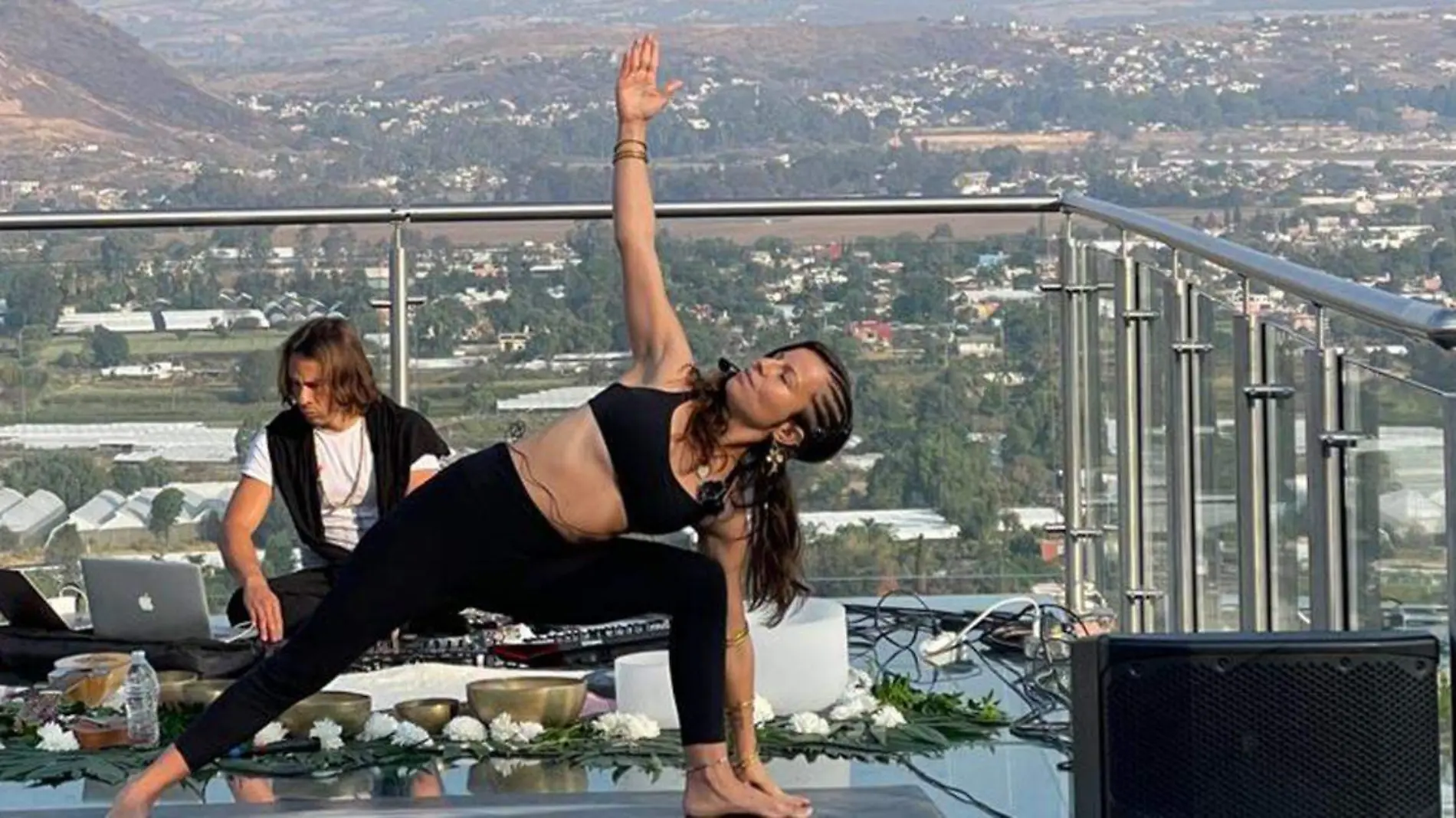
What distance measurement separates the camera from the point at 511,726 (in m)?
4.70

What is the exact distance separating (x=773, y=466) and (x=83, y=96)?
59.7ft

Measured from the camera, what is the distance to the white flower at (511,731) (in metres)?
4.67

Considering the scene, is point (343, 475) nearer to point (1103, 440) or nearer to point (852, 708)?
point (852, 708)

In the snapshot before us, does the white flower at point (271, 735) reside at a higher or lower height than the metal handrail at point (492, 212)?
lower

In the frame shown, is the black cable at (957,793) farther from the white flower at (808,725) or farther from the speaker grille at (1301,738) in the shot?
the speaker grille at (1301,738)

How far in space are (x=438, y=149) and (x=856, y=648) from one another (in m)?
14.5

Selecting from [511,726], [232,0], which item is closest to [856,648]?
[511,726]

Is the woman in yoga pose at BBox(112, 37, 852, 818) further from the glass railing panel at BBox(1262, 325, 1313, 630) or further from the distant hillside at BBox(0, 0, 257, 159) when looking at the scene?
the distant hillside at BBox(0, 0, 257, 159)

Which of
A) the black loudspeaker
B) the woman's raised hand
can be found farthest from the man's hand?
the black loudspeaker

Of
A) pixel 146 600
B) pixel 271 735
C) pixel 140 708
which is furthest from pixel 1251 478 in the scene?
pixel 146 600

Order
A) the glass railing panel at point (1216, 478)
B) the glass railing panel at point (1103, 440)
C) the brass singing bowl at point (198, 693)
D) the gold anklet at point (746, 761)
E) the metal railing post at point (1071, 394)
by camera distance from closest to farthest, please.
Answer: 1. the gold anklet at point (746, 761)
2. the glass railing panel at point (1216, 478)
3. the brass singing bowl at point (198, 693)
4. the glass railing panel at point (1103, 440)
5. the metal railing post at point (1071, 394)

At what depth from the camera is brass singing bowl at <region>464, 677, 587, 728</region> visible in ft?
15.6

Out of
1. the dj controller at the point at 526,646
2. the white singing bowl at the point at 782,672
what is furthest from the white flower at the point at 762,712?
the dj controller at the point at 526,646

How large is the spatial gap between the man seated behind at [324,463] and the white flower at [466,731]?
2.75 ft
